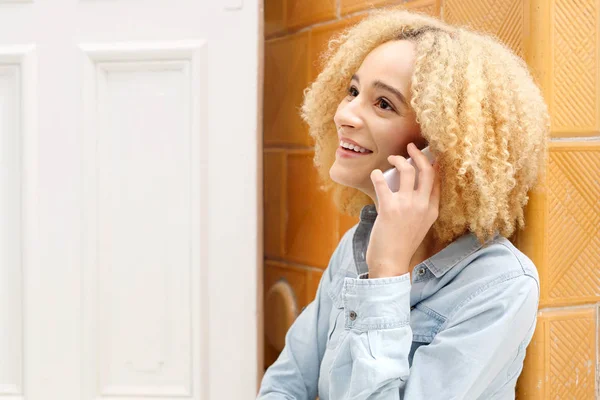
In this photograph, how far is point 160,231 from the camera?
5.34 ft

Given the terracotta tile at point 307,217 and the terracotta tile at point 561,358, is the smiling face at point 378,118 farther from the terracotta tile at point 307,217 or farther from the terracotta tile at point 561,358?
the terracotta tile at point 307,217

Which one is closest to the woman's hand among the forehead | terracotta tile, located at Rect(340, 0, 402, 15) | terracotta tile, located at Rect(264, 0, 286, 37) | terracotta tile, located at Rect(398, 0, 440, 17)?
the forehead

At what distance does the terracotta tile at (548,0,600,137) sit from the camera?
1.14 m

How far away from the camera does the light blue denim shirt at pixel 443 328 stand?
96 centimetres

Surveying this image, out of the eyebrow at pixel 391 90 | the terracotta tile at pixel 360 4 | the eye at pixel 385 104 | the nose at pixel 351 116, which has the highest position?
the terracotta tile at pixel 360 4

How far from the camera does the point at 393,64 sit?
1.07 metres

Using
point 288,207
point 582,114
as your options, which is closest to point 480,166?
point 582,114

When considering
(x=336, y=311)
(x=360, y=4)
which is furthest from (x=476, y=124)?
(x=360, y=4)

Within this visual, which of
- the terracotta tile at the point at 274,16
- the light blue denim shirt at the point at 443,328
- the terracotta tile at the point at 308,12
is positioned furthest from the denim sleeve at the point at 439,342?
the terracotta tile at the point at 274,16

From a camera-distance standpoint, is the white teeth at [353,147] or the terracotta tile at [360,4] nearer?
the white teeth at [353,147]

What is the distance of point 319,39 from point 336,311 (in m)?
0.76

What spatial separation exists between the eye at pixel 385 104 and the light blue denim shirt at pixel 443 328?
0.24 metres

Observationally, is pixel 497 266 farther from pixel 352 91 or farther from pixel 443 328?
pixel 352 91

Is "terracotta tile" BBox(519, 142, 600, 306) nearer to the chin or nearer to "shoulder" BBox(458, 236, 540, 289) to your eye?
"shoulder" BBox(458, 236, 540, 289)
